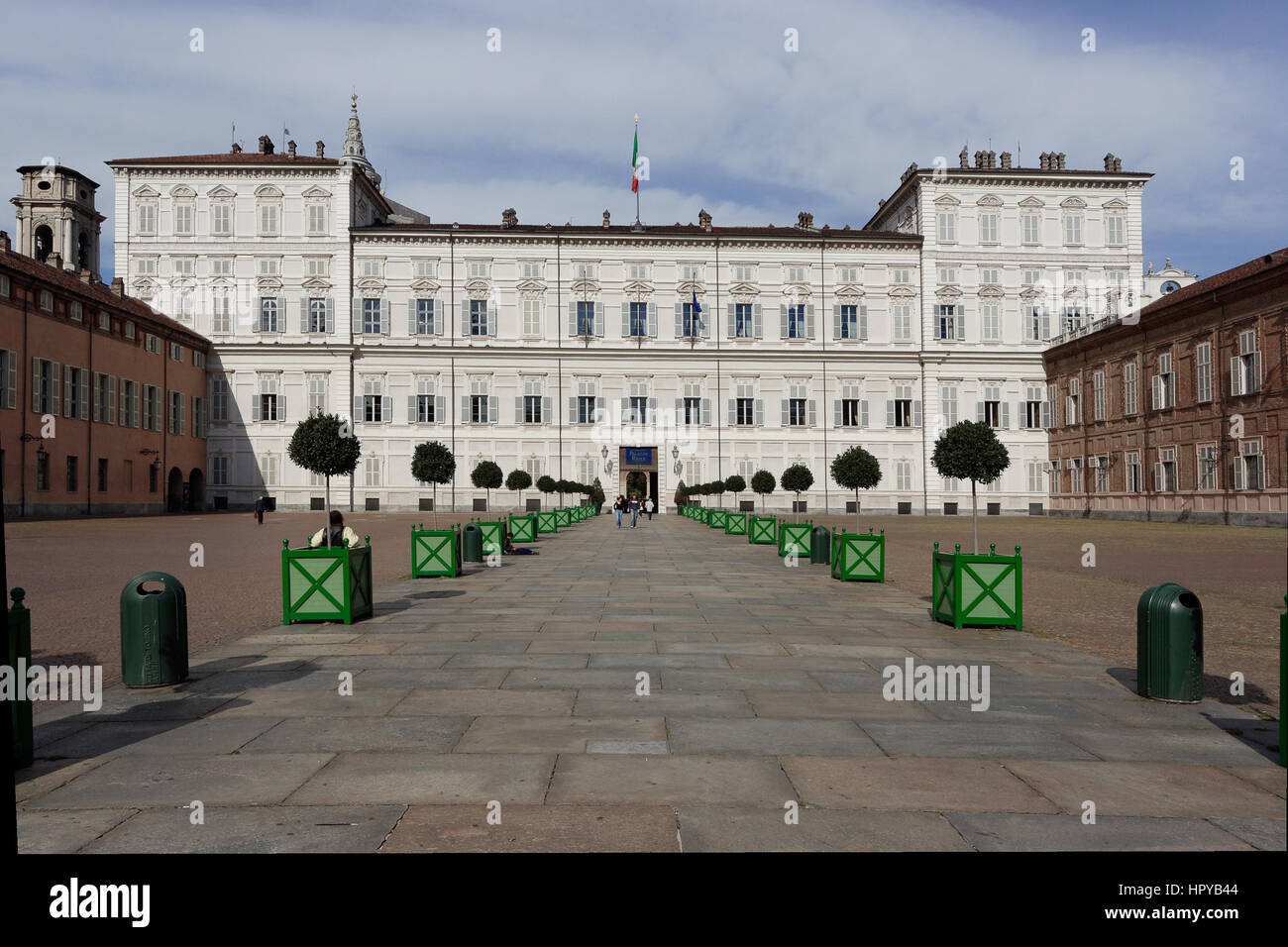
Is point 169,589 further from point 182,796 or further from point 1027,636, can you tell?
point 1027,636

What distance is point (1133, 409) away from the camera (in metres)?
45.6

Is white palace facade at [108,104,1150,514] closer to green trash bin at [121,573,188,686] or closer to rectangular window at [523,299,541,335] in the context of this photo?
rectangular window at [523,299,541,335]

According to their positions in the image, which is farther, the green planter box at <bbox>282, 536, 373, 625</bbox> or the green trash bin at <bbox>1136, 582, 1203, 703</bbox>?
the green planter box at <bbox>282, 536, 373, 625</bbox>

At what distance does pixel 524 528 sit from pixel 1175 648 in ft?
70.8

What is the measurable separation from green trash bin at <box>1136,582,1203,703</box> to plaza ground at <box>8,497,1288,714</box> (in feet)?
1.38

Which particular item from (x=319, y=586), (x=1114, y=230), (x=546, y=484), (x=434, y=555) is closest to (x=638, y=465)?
(x=546, y=484)

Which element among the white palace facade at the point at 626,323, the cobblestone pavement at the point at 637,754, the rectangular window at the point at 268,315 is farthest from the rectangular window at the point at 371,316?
the cobblestone pavement at the point at 637,754

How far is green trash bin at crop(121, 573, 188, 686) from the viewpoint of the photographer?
7219 mm

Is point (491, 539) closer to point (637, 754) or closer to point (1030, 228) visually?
point (637, 754)

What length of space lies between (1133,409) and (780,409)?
19439 mm

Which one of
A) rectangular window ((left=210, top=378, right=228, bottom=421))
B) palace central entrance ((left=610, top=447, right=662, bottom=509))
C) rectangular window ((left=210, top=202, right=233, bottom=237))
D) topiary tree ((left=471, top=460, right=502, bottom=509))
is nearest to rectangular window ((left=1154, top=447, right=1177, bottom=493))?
palace central entrance ((left=610, top=447, right=662, bottom=509))

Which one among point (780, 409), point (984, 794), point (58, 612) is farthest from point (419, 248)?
point (984, 794)

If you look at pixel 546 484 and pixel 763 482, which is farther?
pixel 546 484

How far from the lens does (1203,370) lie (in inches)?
1569
